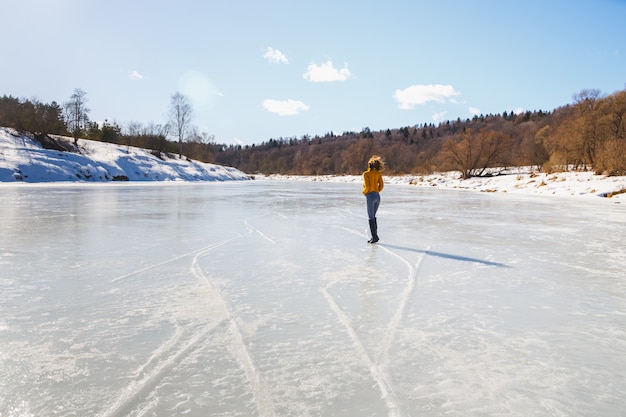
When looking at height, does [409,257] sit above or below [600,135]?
below

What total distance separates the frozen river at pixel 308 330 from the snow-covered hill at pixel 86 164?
29.2 m

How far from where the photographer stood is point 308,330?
2758 mm

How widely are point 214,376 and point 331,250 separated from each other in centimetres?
374

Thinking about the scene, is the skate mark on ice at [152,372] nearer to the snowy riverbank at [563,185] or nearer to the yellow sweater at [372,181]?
the yellow sweater at [372,181]

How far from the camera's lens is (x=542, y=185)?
1017 inches

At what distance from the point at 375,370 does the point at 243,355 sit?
2.56ft

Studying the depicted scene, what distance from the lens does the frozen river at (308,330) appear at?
192cm

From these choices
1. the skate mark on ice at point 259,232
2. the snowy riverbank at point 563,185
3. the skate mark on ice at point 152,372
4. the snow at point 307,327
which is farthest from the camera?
the snowy riverbank at point 563,185

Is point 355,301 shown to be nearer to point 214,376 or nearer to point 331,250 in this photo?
point 214,376

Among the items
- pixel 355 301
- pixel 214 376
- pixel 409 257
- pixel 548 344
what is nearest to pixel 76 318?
pixel 214 376

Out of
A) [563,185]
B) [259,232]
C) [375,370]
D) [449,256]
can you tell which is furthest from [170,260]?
[563,185]

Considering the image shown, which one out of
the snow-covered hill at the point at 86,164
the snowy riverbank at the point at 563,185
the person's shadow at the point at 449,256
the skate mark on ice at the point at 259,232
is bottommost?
the person's shadow at the point at 449,256

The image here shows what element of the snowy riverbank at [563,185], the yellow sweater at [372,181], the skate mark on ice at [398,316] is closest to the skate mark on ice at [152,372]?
the skate mark on ice at [398,316]

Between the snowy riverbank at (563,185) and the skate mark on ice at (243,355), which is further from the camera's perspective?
the snowy riverbank at (563,185)
